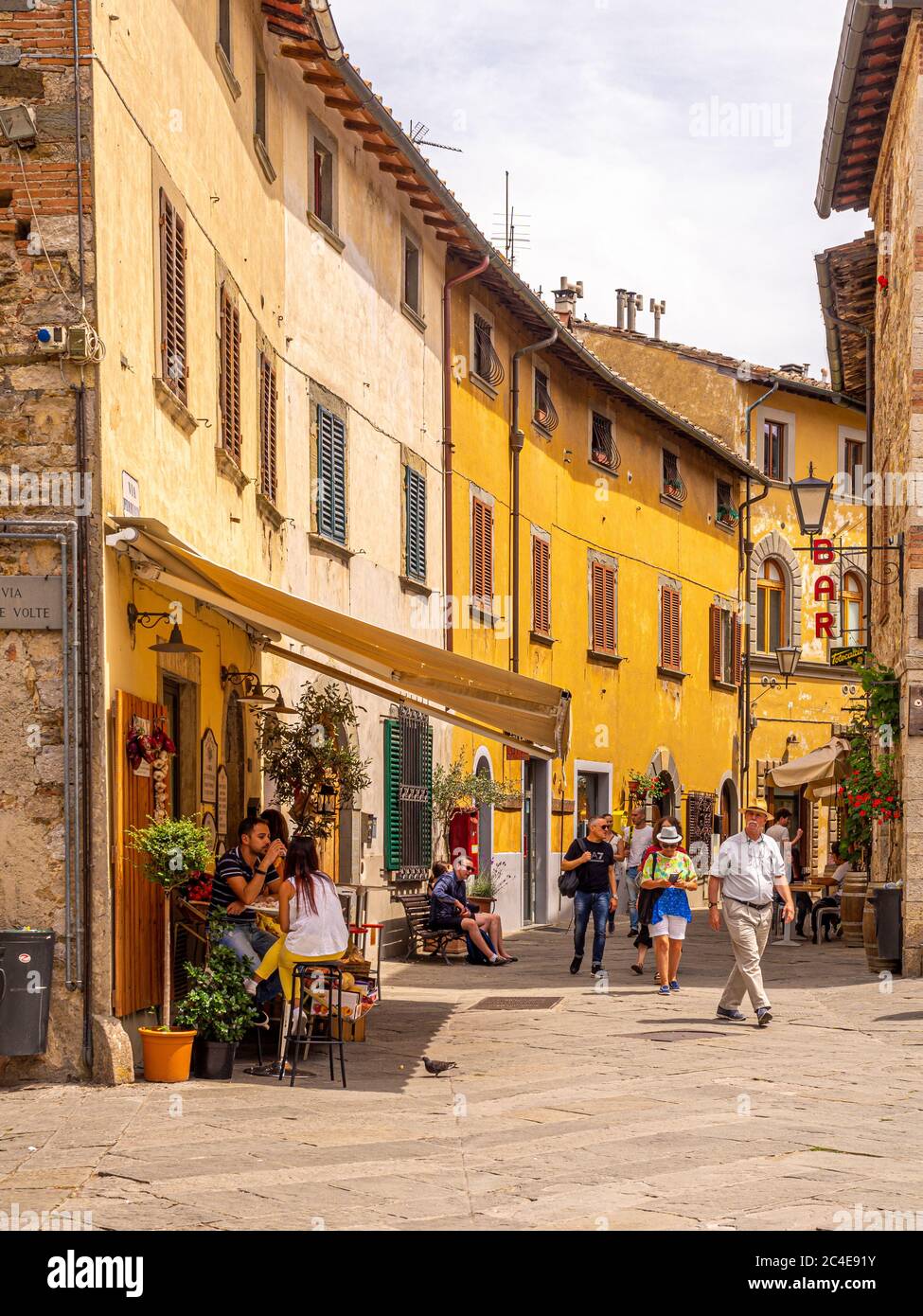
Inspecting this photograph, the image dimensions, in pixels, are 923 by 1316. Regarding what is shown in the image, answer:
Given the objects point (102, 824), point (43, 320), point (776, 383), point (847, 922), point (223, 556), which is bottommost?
point (847, 922)

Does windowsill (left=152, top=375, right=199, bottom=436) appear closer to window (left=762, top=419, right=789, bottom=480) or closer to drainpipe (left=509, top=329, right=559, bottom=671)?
drainpipe (left=509, top=329, right=559, bottom=671)

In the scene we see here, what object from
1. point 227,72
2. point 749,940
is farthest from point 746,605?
point 227,72

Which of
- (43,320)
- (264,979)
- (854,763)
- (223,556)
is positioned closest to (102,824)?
(264,979)

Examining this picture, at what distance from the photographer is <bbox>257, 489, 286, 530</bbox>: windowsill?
48.4ft

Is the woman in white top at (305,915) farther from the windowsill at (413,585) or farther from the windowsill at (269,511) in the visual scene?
the windowsill at (413,585)

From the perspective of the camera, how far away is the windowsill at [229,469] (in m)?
13.1

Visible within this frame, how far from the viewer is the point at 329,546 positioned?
1744 cm

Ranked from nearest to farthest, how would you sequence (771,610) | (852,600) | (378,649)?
(378,649), (771,610), (852,600)

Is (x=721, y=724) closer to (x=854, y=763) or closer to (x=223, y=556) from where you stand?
(x=854, y=763)

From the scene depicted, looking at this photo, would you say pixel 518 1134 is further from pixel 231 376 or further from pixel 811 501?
pixel 811 501

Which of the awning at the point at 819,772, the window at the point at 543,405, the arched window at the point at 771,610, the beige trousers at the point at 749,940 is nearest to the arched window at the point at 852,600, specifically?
the arched window at the point at 771,610

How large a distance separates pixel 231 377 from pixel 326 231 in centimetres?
433

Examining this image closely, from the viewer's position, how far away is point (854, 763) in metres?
17.8
